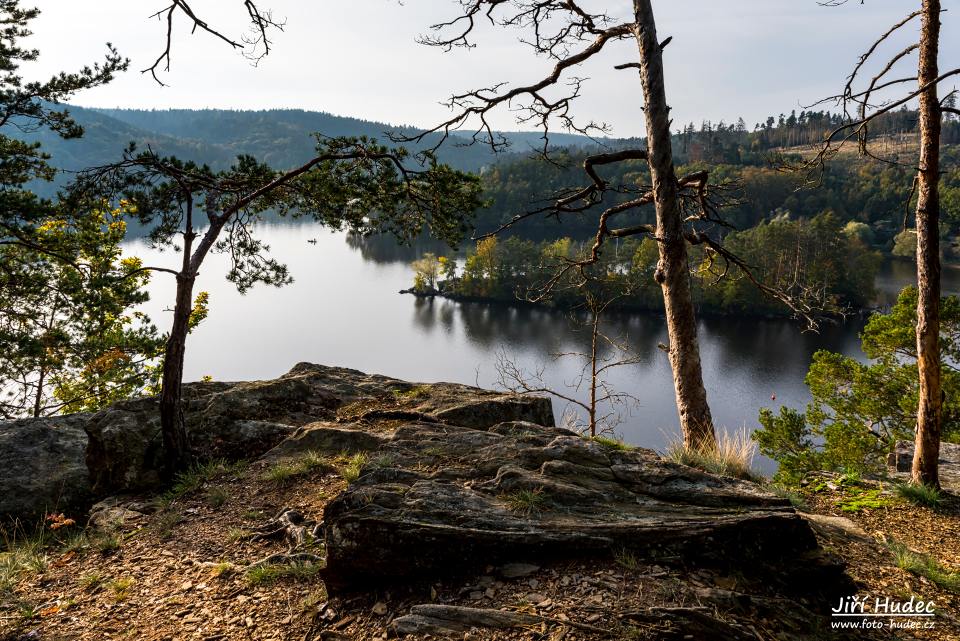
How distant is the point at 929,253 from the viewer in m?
7.09

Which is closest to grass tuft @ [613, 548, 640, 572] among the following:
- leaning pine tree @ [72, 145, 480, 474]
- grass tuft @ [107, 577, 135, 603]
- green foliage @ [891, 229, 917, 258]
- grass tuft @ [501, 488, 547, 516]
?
grass tuft @ [501, 488, 547, 516]

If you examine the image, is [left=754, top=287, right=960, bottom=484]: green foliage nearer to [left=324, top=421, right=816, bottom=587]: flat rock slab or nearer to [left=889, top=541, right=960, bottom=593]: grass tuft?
[left=889, top=541, right=960, bottom=593]: grass tuft

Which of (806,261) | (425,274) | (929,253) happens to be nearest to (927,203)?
(929,253)

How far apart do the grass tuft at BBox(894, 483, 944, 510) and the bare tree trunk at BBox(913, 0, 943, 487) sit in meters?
0.41

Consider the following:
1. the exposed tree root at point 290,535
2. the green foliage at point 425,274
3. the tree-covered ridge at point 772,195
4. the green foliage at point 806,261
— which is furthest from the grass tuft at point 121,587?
the tree-covered ridge at point 772,195

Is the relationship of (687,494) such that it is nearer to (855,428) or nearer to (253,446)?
(253,446)

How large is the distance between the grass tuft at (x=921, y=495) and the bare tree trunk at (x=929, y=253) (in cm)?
41

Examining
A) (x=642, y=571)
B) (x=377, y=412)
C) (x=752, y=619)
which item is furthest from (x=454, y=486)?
(x=377, y=412)

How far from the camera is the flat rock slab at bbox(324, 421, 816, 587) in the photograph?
3.76m

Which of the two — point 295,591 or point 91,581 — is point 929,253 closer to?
point 295,591

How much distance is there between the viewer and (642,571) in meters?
3.56

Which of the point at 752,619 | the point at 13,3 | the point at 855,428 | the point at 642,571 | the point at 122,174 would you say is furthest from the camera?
the point at 855,428

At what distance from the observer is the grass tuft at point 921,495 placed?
268 inches

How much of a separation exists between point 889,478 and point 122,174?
35.1 feet
